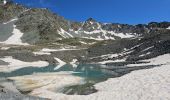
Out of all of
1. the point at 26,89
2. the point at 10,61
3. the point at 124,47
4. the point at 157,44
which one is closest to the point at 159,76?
the point at 26,89

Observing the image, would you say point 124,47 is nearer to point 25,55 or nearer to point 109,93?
point 25,55

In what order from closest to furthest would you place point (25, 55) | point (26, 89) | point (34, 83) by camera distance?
point (26, 89)
point (34, 83)
point (25, 55)

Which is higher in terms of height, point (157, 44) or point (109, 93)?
point (157, 44)

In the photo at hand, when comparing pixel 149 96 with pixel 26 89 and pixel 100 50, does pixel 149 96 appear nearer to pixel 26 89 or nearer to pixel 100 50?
pixel 26 89

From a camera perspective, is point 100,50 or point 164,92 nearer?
point 164,92

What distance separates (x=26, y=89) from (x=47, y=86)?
11.6 ft

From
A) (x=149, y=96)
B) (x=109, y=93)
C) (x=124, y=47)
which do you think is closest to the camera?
(x=149, y=96)

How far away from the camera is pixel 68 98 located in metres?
36.0

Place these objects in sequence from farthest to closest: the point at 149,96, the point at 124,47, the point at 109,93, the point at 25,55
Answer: the point at 124,47
the point at 25,55
the point at 109,93
the point at 149,96

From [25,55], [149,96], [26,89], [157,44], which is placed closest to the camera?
[149,96]

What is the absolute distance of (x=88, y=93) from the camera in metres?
39.4

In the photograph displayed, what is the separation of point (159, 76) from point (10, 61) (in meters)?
66.9

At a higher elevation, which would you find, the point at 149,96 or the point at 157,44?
the point at 157,44

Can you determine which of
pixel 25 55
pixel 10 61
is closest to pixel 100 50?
pixel 25 55
